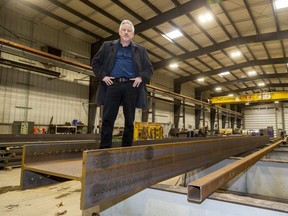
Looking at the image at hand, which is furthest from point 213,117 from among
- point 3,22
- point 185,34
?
point 3,22

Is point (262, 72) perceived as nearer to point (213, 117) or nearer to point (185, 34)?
point (213, 117)

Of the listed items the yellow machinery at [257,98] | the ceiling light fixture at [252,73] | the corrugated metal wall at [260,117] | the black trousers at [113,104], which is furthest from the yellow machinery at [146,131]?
the corrugated metal wall at [260,117]

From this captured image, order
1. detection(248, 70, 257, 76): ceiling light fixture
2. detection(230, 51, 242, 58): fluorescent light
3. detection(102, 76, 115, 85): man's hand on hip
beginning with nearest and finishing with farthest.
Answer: detection(102, 76, 115, 85): man's hand on hip → detection(230, 51, 242, 58): fluorescent light → detection(248, 70, 257, 76): ceiling light fixture

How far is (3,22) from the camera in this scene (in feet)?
22.4

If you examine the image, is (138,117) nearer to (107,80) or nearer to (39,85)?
(39,85)

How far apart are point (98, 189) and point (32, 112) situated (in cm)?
723

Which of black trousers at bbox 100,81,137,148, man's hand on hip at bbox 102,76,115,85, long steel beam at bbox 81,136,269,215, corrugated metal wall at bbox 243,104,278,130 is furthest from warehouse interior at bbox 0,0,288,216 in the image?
corrugated metal wall at bbox 243,104,278,130

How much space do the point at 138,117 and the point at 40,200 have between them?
9.32 metres

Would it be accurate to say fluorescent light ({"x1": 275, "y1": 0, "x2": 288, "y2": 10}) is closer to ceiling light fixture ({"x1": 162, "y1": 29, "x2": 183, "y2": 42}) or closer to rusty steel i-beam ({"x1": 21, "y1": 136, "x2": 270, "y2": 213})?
ceiling light fixture ({"x1": 162, "y1": 29, "x2": 183, "y2": 42})

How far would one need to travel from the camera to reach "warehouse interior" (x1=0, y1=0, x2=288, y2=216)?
4.63 feet

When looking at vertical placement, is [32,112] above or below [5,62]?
below

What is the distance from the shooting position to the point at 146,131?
29.4 feet

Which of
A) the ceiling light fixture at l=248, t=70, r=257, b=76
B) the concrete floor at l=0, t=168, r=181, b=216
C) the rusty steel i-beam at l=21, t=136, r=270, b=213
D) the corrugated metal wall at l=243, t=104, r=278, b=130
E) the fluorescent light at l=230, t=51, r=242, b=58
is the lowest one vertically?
the concrete floor at l=0, t=168, r=181, b=216

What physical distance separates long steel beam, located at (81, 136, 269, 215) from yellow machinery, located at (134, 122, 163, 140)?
607 centimetres
